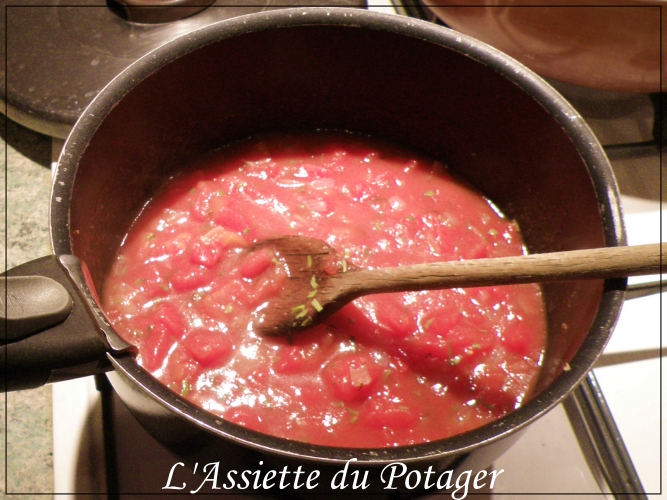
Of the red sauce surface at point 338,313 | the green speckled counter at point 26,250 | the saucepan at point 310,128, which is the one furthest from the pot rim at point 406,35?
the green speckled counter at point 26,250

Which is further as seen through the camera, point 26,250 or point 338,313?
point 26,250

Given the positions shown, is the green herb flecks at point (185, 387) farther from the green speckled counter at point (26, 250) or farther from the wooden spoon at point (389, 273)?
the green speckled counter at point (26, 250)

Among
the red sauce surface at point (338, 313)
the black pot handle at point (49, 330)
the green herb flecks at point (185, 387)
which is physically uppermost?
the black pot handle at point (49, 330)

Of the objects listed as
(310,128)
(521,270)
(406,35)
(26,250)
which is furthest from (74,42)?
(521,270)

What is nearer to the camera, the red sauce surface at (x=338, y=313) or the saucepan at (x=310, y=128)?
the saucepan at (x=310, y=128)

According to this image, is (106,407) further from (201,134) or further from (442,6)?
(442,6)

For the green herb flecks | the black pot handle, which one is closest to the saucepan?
the black pot handle

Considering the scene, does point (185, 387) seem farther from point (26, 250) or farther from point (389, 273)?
point (26, 250)
